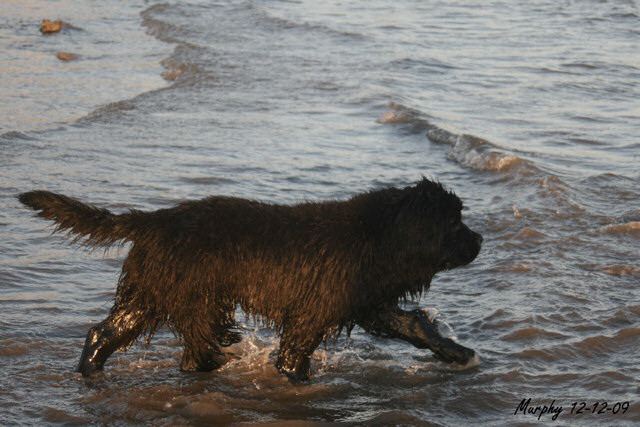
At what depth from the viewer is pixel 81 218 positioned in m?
5.07

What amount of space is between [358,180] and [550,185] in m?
2.15

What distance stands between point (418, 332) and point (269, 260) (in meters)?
1.23

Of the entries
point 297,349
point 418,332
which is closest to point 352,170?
point 418,332

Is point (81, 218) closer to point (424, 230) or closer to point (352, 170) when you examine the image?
point (424, 230)

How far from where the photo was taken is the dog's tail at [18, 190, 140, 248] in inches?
198

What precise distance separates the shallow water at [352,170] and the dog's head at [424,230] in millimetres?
865

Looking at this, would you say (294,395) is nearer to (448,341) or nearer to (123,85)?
(448,341)

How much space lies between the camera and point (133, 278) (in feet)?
16.7

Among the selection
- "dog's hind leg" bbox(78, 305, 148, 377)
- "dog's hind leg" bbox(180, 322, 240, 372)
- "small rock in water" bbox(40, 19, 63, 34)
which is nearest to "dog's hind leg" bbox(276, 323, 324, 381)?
"dog's hind leg" bbox(180, 322, 240, 372)

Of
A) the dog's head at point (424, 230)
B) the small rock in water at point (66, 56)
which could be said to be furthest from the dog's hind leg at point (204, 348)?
the small rock in water at point (66, 56)

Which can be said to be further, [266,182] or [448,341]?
[266,182]

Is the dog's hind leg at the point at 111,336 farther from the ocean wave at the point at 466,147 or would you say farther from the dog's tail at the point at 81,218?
the ocean wave at the point at 466,147

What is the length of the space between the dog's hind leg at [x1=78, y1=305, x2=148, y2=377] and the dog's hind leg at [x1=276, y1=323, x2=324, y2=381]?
0.89m

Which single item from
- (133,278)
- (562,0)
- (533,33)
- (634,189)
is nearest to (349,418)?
(133,278)
